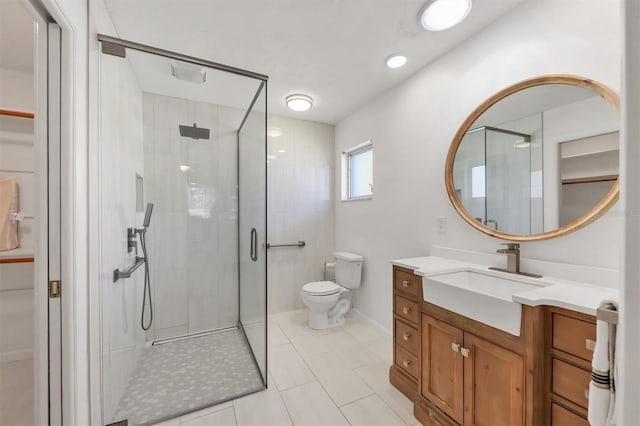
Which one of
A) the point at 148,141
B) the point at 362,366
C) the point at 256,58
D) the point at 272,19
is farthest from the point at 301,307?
the point at 272,19

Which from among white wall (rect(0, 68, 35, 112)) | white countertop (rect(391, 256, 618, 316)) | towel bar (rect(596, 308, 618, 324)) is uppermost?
white wall (rect(0, 68, 35, 112))

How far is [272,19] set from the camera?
1.68 m

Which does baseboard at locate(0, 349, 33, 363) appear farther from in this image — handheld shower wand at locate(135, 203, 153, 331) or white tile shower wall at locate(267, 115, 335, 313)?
white tile shower wall at locate(267, 115, 335, 313)

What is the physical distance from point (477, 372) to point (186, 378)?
6.36 feet

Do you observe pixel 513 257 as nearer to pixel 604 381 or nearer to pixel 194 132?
pixel 604 381

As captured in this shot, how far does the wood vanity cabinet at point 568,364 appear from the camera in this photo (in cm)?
100

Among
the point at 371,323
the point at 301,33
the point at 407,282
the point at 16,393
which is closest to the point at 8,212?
the point at 16,393

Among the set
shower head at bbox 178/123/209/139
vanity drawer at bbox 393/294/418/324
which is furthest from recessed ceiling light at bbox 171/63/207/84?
vanity drawer at bbox 393/294/418/324

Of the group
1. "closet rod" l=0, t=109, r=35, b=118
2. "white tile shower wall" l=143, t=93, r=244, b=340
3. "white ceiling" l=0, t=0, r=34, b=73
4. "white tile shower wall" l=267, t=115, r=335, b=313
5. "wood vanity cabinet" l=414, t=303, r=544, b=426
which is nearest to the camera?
"wood vanity cabinet" l=414, t=303, r=544, b=426

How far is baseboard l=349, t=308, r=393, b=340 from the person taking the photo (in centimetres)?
258

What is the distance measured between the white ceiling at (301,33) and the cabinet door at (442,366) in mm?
1893

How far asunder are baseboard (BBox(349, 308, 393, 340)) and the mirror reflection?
1452 millimetres

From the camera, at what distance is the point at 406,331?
183 centimetres

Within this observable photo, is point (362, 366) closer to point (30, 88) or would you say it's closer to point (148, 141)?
point (148, 141)
